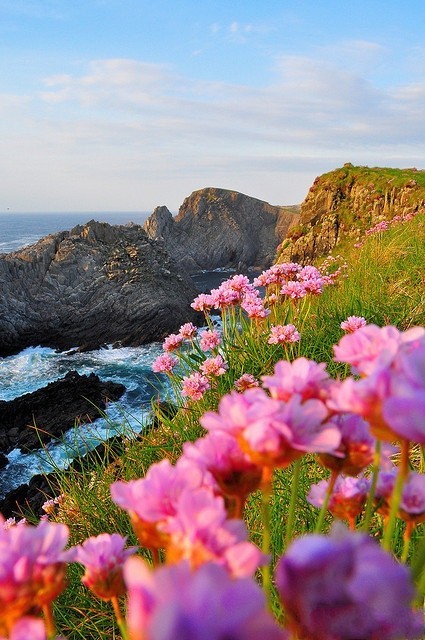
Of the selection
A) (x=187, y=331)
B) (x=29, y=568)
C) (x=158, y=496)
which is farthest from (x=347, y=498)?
(x=187, y=331)

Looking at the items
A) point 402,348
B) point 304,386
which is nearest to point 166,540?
point 304,386

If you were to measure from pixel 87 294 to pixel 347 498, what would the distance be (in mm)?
28414

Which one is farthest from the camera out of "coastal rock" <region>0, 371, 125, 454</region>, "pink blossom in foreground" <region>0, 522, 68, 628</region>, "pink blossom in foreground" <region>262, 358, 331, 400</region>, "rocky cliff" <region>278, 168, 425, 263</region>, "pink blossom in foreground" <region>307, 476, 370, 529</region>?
"rocky cliff" <region>278, 168, 425, 263</region>

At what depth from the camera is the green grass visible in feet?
8.78

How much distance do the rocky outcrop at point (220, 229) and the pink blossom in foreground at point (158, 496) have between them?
58.0 meters

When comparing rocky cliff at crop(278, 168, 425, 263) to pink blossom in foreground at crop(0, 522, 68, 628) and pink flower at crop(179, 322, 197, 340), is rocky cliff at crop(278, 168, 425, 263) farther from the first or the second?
pink blossom in foreground at crop(0, 522, 68, 628)

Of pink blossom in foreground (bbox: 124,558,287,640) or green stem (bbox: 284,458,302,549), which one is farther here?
green stem (bbox: 284,458,302,549)

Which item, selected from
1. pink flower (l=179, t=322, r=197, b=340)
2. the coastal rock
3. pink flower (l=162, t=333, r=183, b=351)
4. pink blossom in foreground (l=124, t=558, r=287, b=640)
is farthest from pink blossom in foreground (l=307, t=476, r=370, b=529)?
the coastal rock

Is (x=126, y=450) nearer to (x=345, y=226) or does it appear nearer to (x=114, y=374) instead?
(x=114, y=374)

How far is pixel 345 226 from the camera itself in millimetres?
23344

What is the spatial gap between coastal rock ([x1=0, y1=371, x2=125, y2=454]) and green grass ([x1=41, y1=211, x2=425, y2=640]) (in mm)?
9597

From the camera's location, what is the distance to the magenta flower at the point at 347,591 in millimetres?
445

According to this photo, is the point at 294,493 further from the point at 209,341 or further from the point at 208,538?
the point at 209,341

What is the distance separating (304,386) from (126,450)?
11.8ft
